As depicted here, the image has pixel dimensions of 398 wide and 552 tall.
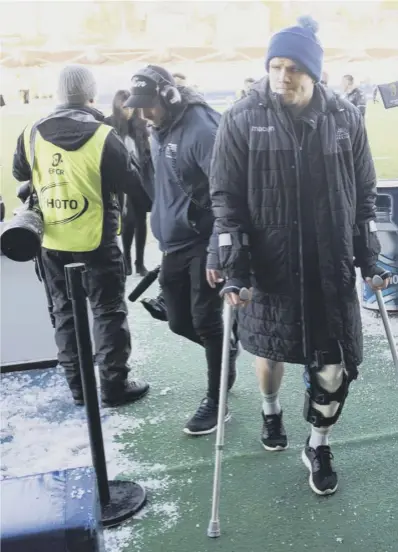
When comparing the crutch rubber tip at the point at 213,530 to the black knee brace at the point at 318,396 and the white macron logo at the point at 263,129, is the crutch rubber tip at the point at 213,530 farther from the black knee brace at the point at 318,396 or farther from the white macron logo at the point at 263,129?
the white macron logo at the point at 263,129

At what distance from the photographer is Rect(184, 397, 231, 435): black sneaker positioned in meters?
2.93

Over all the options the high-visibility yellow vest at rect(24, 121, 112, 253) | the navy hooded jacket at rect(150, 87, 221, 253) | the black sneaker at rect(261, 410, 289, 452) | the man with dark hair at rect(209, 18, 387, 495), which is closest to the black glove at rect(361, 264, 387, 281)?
the man with dark hair at rect(209, 18, 387, 495)

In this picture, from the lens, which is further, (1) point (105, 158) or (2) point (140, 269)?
(2) point (140, 269)

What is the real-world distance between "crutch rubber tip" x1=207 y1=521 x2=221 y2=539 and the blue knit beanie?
5.53ft

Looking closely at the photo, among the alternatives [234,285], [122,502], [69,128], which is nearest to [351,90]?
[69,128]

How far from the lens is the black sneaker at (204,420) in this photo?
2.93 meters

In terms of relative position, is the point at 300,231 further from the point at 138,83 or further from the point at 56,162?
the point at 56,162

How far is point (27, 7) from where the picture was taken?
27.2ft

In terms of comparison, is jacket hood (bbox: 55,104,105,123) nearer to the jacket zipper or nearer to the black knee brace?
the jacket zipper

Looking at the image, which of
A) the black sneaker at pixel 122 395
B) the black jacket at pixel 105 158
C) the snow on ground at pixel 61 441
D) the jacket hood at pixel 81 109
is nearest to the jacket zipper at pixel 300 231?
the snow on ground at pixel 61 441

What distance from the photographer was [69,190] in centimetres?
289

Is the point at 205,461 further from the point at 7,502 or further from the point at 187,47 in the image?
the point at 187,47

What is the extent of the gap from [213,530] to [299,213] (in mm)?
1225

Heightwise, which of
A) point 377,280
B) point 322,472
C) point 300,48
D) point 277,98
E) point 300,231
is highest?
point 300,48
